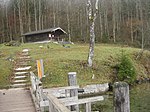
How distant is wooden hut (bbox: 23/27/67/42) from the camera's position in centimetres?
4722

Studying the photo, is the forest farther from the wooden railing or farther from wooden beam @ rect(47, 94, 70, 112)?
wooden beam @ rect(47, 94, 70, 112)

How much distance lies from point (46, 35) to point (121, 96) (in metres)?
43.6

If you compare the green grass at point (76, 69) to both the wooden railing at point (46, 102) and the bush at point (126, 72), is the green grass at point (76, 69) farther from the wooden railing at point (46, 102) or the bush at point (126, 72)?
the wooden railing at point (46, 102)

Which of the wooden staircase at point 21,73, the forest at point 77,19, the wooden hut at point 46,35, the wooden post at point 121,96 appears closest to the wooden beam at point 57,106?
the wooden post at point 121,96

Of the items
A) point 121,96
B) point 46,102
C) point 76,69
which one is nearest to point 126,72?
point 76,69

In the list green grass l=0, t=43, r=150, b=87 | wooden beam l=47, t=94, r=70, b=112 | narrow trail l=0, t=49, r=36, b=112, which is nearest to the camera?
wooden beam l=47, t=94, r=70, b=112

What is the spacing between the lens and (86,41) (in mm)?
57000

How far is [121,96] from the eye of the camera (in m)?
5.08

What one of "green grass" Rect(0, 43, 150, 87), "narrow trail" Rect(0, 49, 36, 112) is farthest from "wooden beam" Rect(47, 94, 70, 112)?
"green grass" Rect(0, 43, 150, 87)

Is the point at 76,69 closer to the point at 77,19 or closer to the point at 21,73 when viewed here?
the point at 21,73

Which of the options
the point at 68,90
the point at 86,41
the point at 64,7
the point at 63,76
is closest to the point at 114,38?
the point at 86,41

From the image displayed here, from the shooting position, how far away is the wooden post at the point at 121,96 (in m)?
5.04

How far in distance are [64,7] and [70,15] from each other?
17.5 feet

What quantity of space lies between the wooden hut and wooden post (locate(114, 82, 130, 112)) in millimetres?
41818
